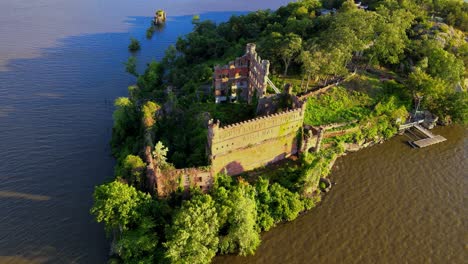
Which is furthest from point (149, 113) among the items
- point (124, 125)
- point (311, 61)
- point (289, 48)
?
point (311, 61)

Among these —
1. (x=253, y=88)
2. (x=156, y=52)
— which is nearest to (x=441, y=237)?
(x=253, y=88)

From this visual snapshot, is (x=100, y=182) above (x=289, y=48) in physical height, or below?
below

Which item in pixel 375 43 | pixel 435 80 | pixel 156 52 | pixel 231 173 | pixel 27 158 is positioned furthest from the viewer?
pixel 156 52

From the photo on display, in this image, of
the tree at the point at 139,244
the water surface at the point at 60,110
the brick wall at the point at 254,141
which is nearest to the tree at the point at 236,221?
the brick wall at the point at 254,141

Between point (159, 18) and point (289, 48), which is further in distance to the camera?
point (159, 18)

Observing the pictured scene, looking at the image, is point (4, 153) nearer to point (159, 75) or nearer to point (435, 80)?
point (159, 75)

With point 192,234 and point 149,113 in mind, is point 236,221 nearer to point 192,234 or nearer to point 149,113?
point 192,234
